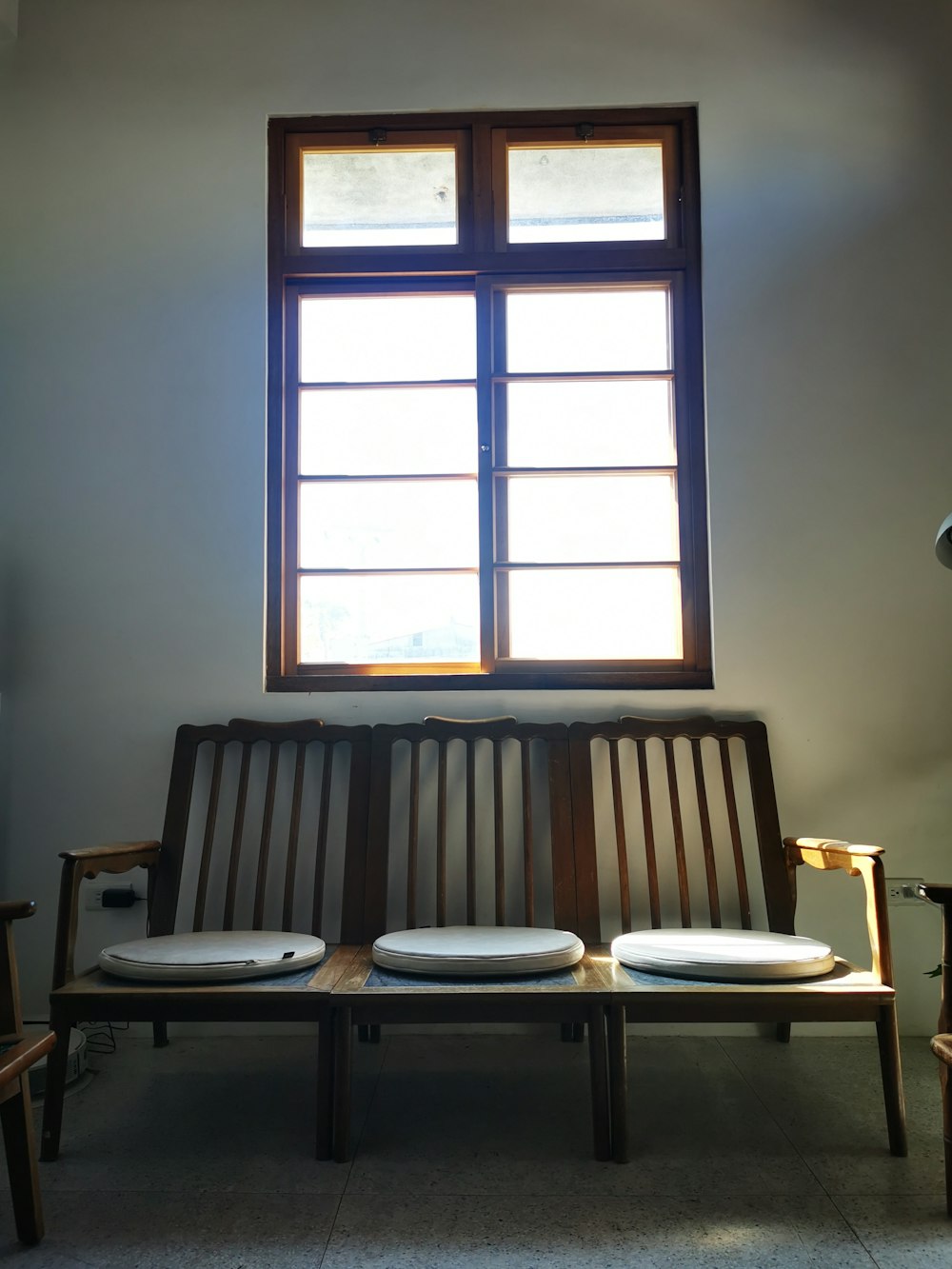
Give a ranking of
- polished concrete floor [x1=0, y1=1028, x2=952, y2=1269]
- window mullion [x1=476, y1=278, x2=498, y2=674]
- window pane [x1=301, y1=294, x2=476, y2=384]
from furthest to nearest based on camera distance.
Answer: window pane [x1=301, y1=294, x2=476, y2=384] < window mullion [x1=476, y1=278, x2=498, y2=674] < polished concrete floor [x1=0, y1=1028, x2=952, y2=1269]

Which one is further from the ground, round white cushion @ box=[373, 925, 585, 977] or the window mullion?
the window mullion

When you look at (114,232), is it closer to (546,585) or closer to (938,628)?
(546,585)

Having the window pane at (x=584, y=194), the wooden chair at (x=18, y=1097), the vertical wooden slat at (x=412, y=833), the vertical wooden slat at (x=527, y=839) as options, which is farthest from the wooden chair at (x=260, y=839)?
the window pane at (x=584, y=194)

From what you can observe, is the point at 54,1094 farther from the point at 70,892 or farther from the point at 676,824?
the point at 676,824

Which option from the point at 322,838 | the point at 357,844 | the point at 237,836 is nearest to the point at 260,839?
the point at 237,836

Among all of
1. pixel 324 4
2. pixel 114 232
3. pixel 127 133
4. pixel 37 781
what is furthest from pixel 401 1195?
pixel 324 4

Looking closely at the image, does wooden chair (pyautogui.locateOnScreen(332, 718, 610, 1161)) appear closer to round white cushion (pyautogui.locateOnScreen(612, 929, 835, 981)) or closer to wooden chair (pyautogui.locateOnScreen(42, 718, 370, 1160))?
wooden chair (pyautogui.locateOnScreen(42, 718, 370, 1160))

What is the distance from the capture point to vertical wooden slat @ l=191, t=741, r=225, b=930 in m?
2.60

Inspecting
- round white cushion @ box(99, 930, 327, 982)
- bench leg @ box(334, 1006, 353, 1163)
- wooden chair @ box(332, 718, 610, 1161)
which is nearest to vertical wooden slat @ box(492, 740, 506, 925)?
wooden chair @ box(332, 718, 610, 1161)

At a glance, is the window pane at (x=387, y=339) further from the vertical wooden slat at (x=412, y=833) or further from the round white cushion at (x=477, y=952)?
the round white cushion at (x=477, y=952)

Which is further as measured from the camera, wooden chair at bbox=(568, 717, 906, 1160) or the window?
the window

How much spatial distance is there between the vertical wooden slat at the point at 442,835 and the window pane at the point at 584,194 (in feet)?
5.51

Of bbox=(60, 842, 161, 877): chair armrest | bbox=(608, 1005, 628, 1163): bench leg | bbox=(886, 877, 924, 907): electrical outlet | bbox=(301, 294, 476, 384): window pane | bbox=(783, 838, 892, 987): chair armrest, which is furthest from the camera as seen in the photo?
bbox=(301, 294, 476, 384): window pane

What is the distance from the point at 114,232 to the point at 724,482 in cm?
210
